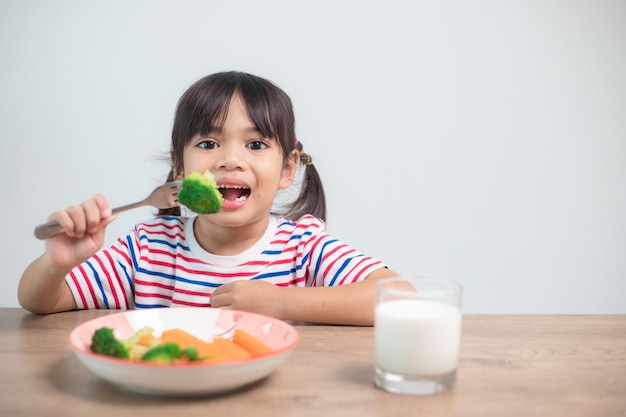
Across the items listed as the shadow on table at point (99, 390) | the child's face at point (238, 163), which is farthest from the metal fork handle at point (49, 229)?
the child's face at point (238, 163)

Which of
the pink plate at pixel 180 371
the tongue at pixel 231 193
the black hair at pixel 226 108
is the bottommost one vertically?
the pink plate at pixel 180 371

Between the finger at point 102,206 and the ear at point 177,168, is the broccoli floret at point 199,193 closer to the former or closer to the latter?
the finger at point 102,206

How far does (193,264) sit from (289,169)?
313mm

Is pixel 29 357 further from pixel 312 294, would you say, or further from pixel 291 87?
pixel 291 87

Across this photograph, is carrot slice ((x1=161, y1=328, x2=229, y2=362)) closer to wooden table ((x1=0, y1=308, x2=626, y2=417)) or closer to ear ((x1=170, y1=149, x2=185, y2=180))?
wooden table ((x1=0, y1=308, x2=626, y2=417))

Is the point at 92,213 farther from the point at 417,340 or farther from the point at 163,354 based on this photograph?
the point at 417,340

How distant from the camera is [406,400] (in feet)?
2.37

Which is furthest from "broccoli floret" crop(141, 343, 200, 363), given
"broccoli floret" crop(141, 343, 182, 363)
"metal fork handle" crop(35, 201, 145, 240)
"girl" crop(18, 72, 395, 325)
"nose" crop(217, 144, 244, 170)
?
"nose" crop(217, 144, 244, 170)

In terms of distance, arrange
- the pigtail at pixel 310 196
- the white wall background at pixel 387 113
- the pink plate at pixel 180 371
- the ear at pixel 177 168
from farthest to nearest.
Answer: the white wall background at pixel 387 113 < the pigtail at pixel 310 196 < the ear at pixel 177 168 < the pink plate at pixel 180 371

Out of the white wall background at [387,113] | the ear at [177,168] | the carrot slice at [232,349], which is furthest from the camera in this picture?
the white wall background at [387,113]

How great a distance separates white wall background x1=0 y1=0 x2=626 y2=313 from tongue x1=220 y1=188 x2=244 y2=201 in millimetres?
1243

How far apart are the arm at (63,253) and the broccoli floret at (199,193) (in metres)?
0.11

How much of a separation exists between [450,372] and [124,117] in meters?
2.14

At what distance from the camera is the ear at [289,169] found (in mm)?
1542
